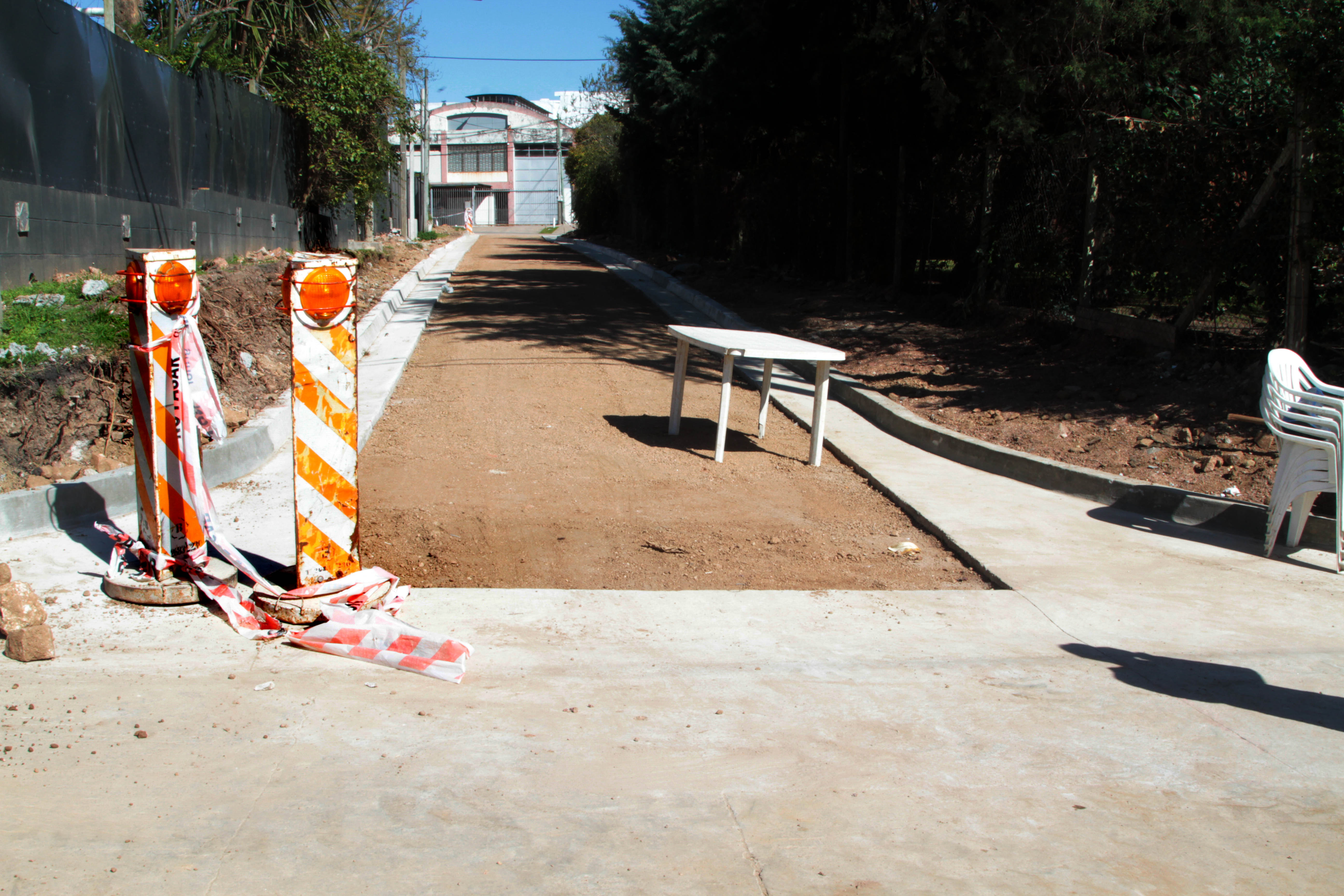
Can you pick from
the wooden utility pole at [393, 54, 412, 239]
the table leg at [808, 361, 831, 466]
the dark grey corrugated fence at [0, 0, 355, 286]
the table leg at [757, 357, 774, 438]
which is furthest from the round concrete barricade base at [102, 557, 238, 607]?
the wooden utility pole at [393, 54, 412, 239]

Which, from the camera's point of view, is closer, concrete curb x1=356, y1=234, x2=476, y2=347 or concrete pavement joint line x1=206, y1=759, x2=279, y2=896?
concrete pavement joint line x1=206, y1=759, x2=279, y2=896

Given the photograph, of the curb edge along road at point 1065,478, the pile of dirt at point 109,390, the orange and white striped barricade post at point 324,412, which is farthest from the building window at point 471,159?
the orange and white striped barricade post at point 324,412

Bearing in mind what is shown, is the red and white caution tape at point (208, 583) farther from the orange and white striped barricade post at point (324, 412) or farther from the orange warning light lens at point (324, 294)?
the orange warning light lens at point (324, 294)

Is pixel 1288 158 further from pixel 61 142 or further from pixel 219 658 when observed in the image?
pixel 61 142

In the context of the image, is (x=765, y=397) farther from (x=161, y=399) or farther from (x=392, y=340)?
(x=392, y=340)

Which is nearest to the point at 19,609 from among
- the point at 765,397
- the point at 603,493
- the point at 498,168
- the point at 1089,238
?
the point at 603,493

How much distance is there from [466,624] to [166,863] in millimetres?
1843

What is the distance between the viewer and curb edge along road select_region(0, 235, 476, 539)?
203 inches

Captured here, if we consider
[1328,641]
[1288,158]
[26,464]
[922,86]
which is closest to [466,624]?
[26,464]

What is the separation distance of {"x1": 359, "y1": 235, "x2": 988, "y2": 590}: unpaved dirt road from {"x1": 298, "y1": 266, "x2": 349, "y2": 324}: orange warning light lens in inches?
57.1

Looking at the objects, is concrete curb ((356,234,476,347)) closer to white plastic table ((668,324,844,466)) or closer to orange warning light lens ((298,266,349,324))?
white plastic table ((668,324,844,466))

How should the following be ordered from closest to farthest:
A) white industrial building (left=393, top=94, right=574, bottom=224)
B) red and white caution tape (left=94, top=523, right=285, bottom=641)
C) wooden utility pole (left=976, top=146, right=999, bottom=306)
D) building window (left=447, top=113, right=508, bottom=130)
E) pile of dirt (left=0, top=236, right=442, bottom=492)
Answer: red and white caution tape (left=94, top=523, right=285, bottom=641) < pile of dirt (left=0, top=236, right=442, bottom=492) < wooden utility pole (left=976, top=146, right=999, bottom=306) < white industrial building (left=393, top=94, right=574, bottom=224) < building window (left=447, top=113, right=508, bottom=130)

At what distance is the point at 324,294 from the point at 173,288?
674 millimetres

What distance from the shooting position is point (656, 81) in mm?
25188
